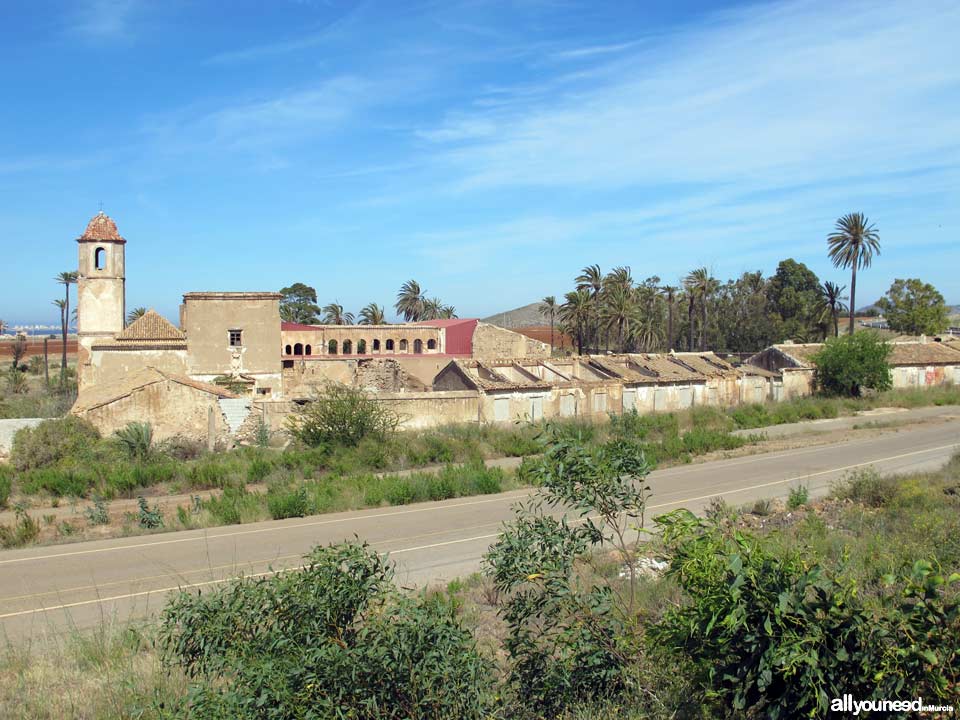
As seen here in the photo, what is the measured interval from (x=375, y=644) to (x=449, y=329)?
5820cm

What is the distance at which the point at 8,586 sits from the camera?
1327 centimetres

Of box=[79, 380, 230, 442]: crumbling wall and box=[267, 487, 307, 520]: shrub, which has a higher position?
box=[79, 380, 230, 442]: crumbling wall

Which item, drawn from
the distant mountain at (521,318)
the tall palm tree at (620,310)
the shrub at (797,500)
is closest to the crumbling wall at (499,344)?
the tall palm tree at (620,310)

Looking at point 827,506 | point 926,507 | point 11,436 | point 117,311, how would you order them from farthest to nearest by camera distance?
point 117,311
point 11,436
point 827,506
point 926,507

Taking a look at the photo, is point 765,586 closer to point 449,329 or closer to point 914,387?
point 914,387

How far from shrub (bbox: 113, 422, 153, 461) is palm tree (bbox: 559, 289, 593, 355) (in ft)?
162

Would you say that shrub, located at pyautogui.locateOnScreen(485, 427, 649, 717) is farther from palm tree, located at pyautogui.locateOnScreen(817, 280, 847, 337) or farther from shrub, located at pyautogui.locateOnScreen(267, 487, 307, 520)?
palm tree, located at pyautogui.locateOnScreen(817, 280, 847, 337)

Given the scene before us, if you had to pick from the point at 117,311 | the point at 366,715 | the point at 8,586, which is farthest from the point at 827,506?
the point at 117,311

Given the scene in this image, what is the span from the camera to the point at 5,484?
77.4 feet

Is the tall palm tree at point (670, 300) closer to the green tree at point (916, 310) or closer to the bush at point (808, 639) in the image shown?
the green tree at point (916, 310)

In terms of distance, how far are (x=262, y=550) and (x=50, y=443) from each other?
1613 centimetres

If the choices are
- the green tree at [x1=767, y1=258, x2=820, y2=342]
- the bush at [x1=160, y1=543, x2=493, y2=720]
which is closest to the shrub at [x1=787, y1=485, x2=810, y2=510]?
the bush at [x1=160, y1=543, x2=493, y2=720]

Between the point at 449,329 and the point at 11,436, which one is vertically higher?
the point at 449,329

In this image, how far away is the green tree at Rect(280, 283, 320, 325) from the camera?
3708 inches
